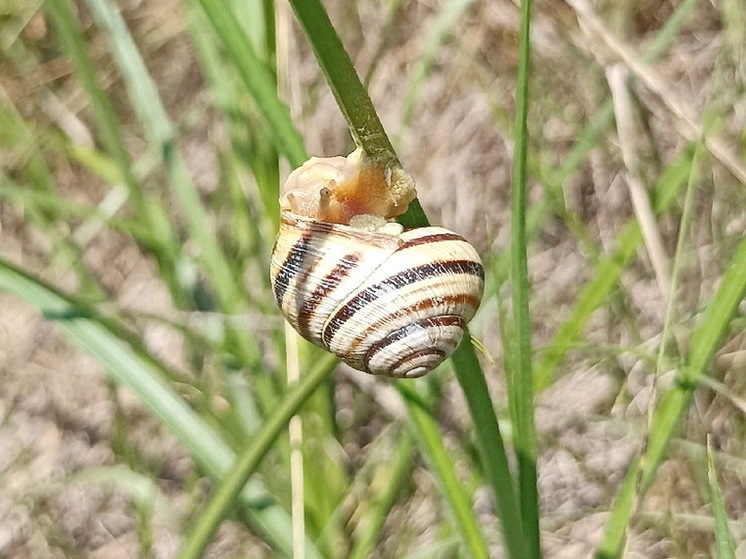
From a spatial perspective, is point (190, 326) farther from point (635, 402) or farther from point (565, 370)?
point (635, 402)

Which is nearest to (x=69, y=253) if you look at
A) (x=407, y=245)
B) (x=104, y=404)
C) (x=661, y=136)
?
(x=104, y=404)

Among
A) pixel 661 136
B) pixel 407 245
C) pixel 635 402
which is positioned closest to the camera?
pixel 407 245

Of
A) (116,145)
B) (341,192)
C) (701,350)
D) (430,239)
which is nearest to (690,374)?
(701,350)

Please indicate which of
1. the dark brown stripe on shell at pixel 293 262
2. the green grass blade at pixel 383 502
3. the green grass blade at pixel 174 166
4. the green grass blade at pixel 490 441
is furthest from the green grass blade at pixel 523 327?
the green grass blade at pixel 174 166

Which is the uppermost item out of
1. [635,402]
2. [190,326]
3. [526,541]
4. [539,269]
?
[539,269]

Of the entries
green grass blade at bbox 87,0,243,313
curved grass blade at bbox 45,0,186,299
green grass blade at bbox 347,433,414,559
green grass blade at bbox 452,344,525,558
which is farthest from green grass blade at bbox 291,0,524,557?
curved grass blade at bbox 45,0,186,299

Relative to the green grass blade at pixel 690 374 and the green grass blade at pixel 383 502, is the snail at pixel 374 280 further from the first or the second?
the green grass blade at pixel 383 502

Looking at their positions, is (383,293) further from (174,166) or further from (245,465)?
(174,166)

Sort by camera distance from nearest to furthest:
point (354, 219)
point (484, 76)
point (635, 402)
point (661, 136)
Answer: point (354, 219)
point (635, 402)
point (661, 136)
point (484, 76)
